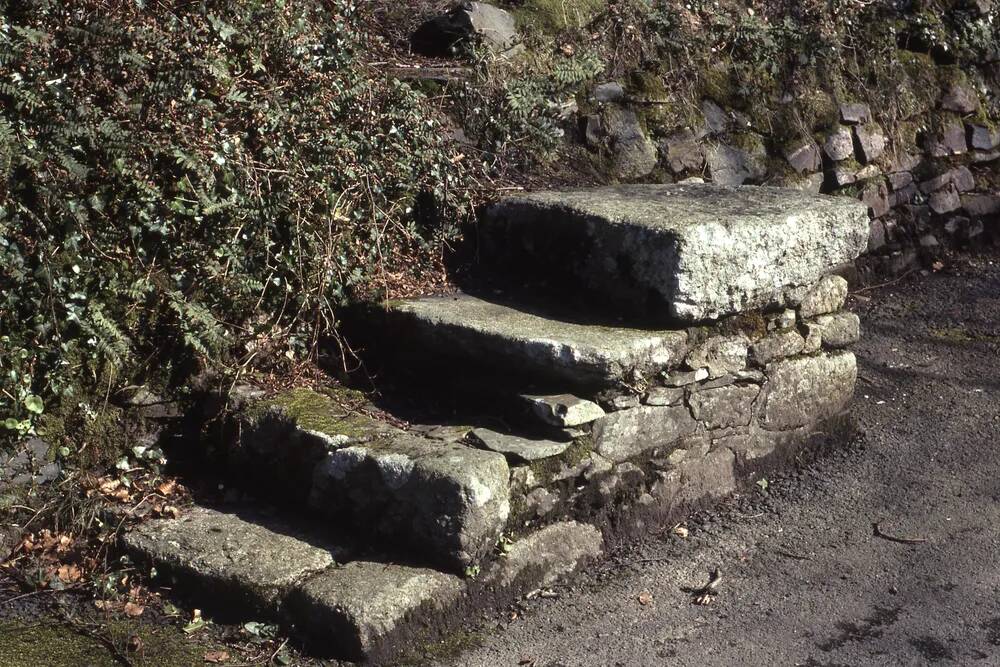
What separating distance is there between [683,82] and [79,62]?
3.06 meters

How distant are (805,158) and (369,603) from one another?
3879 millimetres

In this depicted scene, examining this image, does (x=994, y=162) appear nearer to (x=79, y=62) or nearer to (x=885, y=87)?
(x=885, y=87)

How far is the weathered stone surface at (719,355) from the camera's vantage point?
155 inches

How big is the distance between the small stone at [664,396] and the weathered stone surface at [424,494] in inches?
27.3

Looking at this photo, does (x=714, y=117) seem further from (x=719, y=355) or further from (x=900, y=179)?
(x=719, y=355)

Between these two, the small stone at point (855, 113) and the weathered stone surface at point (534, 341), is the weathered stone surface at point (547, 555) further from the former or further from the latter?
the small stone at point (855, 113)

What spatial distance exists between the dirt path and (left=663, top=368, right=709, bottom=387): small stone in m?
0.49

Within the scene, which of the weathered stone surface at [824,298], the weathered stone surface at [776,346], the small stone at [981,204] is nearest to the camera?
the weathered stone surface at [776,346]

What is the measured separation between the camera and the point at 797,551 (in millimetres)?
3729

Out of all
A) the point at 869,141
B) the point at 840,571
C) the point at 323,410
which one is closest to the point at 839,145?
the point at 869,141

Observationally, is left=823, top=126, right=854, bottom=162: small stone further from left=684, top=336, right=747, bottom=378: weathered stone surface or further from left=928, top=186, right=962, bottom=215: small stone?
left=684, top=336, right=747, bottom=378: weathered stone surface

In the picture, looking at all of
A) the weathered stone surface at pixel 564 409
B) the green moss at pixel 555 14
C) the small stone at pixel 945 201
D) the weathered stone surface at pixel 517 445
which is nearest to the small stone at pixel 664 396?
the weathered stone surface at pixel 564 409

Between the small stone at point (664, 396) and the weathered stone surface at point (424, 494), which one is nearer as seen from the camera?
the weathered stone surface at point (424, 494)

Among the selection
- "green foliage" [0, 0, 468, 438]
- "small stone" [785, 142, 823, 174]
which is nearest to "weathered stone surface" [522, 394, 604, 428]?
"green foliage" [0, 0, 468, 438]
